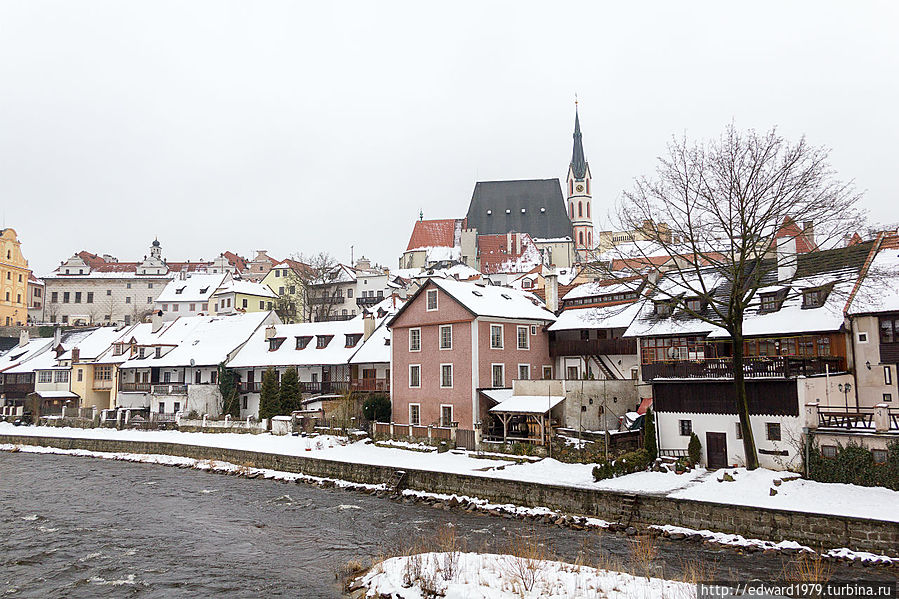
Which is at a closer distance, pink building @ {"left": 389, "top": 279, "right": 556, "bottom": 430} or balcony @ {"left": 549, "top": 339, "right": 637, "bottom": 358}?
pink building @ {"left": 389, "top": 279, "right": 556, "bottom": 430}

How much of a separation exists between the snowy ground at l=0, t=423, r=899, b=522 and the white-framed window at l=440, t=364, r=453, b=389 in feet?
17.0

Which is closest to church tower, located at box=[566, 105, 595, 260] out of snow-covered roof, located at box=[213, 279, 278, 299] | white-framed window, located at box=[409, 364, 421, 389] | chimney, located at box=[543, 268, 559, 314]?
snow-covered roof, located at box=[213, 279, 278, 299]

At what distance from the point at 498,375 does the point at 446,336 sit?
3.90 metres

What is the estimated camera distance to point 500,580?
16.8 metres

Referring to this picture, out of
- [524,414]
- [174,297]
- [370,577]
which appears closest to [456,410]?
[524,414]

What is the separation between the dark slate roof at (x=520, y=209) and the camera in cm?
11700

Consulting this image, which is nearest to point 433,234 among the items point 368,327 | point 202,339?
point 202,339

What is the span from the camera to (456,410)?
4016 centimetres

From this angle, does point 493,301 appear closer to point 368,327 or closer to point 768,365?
point 368,327

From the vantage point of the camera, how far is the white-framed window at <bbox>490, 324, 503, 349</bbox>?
134 feet

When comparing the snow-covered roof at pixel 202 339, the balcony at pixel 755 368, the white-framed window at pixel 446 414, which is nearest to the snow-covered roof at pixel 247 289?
the snow-covered roof at pixel 202 339

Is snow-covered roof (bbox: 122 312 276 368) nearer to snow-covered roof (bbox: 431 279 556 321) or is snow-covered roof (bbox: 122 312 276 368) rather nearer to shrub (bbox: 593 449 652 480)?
snow-covered roof (bbox: 431 279 556 321)

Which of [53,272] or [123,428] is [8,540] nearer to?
[123,428]

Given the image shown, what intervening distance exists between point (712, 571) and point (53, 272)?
4371 inches
